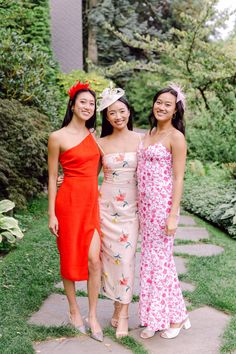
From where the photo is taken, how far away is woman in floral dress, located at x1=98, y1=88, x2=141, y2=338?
339cm

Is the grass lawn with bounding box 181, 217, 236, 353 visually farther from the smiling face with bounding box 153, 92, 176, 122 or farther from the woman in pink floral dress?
the smiling face with bounding box 153, 92, 176, 122

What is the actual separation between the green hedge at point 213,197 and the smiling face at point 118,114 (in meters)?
3.62

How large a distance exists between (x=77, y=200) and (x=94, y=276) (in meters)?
0.49

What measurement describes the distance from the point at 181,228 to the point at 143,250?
3.24 m

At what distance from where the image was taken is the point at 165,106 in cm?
331

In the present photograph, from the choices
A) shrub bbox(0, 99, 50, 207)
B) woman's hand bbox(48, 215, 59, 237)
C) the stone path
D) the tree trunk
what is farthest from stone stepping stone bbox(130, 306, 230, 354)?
the tree trunk

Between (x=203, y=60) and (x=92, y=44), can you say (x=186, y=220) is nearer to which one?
(x=203, y=60)

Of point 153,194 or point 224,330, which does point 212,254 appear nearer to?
point 224,330

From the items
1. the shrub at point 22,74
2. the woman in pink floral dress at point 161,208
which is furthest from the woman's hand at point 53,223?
the shrub at point 22,74

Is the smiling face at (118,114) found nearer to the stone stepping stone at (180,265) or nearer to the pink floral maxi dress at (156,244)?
the pink floral maxi dress at (156,244)

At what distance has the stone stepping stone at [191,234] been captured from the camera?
609 centimetres

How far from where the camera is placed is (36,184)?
6.29 m

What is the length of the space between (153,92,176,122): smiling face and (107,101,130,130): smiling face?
0.21 m

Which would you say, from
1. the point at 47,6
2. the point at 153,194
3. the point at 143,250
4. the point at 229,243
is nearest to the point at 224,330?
the point at 143,250
